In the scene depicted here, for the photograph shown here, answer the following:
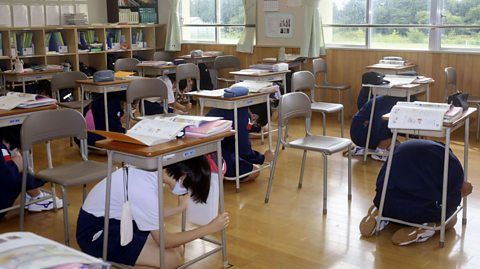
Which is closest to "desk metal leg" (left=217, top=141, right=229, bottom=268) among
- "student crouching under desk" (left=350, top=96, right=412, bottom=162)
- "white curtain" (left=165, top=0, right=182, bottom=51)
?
"student crouching under desk" (left=350, top=96, right=412, bottom=162)

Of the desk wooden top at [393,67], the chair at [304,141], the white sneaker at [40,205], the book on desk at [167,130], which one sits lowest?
the white sneaker at [40,205]

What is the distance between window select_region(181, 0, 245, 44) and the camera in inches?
344

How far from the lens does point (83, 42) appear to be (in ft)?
27.6

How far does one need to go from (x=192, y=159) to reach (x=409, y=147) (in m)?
→ 1.35

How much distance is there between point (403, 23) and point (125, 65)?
362 cm

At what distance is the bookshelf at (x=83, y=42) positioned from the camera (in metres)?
7.63

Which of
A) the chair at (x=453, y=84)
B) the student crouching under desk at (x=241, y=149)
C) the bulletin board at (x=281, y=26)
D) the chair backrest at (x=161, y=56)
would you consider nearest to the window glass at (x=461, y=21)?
the chair at (x=453, y=84)

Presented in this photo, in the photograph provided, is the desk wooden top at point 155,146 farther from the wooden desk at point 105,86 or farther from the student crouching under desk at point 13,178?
the wooden desk at point 105,86

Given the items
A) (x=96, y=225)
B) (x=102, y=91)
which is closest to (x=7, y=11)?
(x=102, y=91)

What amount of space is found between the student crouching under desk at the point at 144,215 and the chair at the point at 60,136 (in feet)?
1.44

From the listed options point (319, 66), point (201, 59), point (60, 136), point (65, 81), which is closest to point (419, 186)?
point (60, 136)

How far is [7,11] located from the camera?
24.9 feet

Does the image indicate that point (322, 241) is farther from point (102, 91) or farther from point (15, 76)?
point (15, 76)

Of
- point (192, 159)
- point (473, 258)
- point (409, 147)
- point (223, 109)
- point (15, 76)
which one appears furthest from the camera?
A: point (15, 76)
